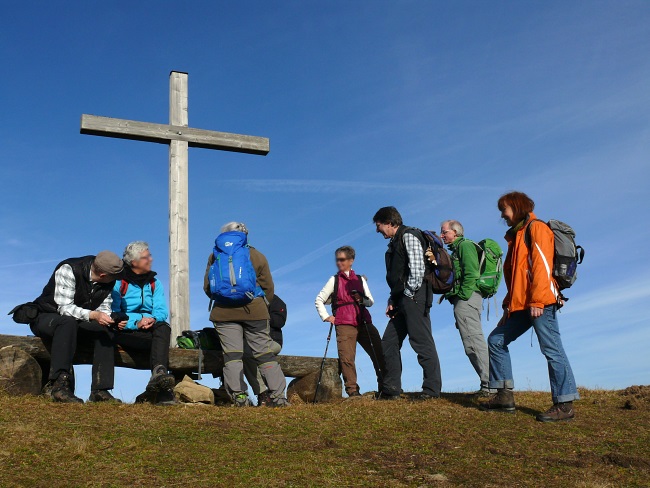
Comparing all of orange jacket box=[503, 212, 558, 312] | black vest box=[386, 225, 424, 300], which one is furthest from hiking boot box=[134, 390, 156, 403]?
orange jacket box=[503, 212, 558, 312]

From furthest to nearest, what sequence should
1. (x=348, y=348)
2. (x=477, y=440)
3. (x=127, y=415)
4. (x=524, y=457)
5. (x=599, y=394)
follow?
(x=599, y=394), (x=348, y=348), (x=127, y=415), (x=477, y=440), (x=524, y=457)

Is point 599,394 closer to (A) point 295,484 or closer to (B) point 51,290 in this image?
(A) point 295,484

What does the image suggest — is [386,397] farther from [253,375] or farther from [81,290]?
[81,290]

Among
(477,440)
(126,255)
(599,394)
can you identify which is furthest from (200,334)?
(599,394)

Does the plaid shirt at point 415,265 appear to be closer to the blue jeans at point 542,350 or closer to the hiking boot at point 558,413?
the blue jeans at point 542,350

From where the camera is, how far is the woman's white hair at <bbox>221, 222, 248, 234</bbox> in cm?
978

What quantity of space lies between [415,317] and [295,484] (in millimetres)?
4091

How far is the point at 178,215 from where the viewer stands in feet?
39.5

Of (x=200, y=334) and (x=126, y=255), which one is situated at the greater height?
(x=126, y=255)

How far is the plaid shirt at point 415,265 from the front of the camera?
962 centimetres

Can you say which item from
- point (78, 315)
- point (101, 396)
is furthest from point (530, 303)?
point (78, 315)

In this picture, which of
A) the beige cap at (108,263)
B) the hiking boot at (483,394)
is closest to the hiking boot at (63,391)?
the beige cap at (108,263)

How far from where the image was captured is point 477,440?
7574 millimetres

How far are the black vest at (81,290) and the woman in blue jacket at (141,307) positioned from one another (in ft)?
0.69
